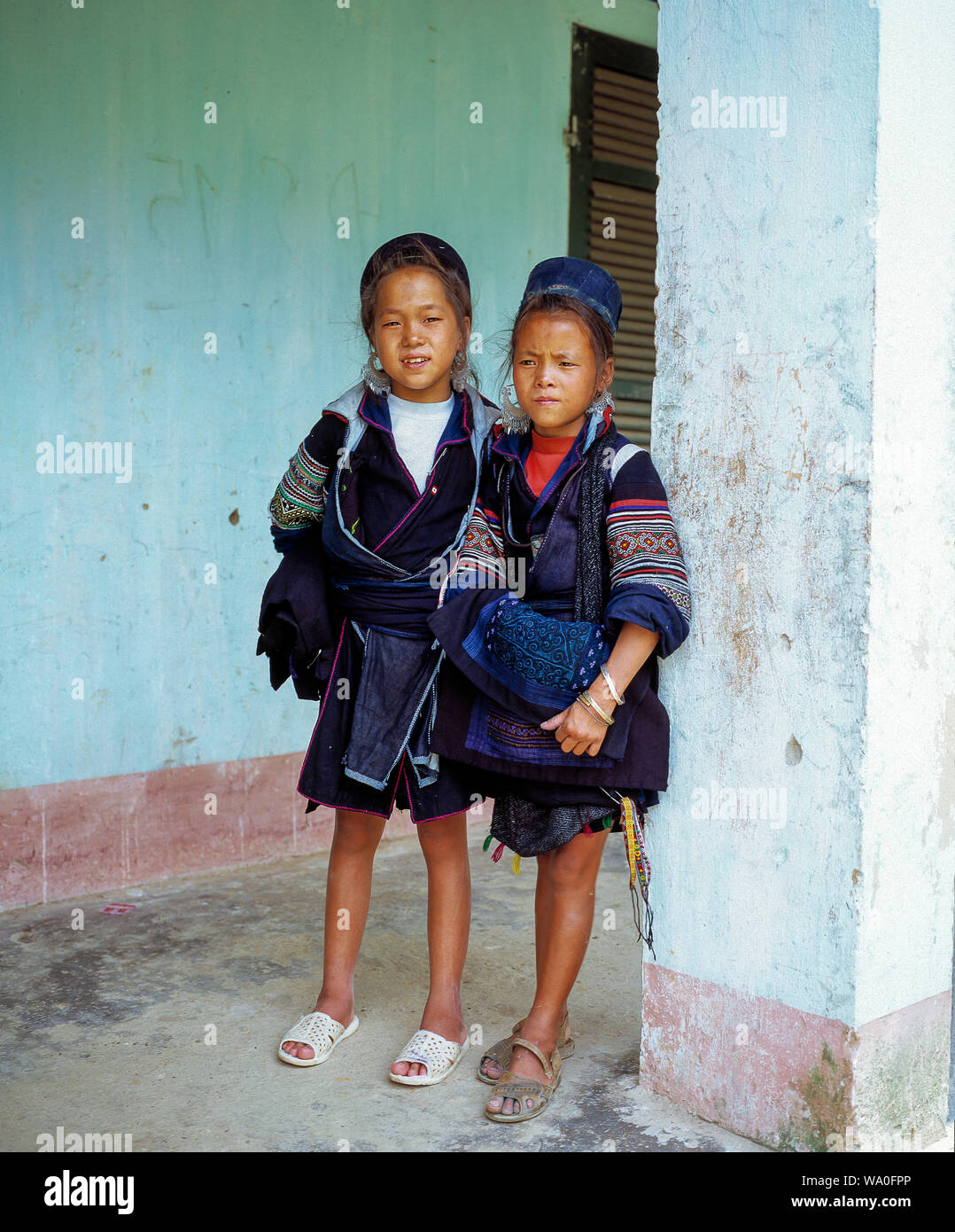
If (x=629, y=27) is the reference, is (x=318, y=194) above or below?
below

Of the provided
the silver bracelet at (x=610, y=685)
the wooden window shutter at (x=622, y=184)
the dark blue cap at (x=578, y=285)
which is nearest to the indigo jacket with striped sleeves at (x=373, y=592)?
the dark blue cap at (x=578, y=285)

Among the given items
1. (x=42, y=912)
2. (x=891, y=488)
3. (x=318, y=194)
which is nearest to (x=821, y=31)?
(x=891, y=488)

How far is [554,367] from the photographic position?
2.26 metres

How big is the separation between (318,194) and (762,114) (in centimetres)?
222

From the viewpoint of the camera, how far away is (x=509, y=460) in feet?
7.95

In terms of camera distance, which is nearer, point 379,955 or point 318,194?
point 379,955

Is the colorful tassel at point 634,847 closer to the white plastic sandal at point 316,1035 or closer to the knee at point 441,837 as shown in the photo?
the knee at point 441,837

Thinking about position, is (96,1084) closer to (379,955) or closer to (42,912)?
(379,955)

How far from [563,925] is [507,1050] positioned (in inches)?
11.8

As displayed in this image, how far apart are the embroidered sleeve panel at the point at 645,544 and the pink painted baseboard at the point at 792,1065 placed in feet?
→ 2.24

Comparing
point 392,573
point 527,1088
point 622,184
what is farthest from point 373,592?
point 622,184

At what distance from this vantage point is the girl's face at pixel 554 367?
7.39ft

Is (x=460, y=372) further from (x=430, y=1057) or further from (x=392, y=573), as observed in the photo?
(x=430, y=1057)
